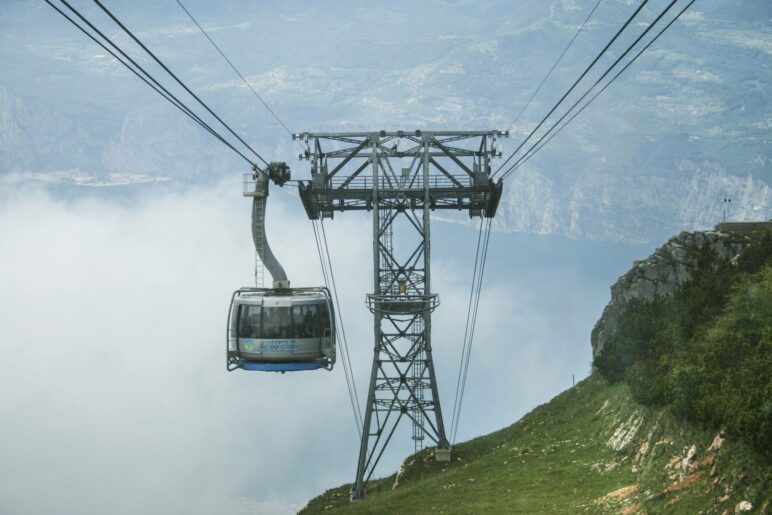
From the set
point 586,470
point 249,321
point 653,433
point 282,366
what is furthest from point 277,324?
point 653,433

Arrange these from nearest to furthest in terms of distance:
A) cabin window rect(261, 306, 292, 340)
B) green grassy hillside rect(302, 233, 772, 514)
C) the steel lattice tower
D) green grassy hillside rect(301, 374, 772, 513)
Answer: green grassy hillside rect(301, 374, 772, 513) < green grassy hillside rect(302, 233, 772, 514) < cabin window rect(261, 306, 292, 340) < the steel lattice tower

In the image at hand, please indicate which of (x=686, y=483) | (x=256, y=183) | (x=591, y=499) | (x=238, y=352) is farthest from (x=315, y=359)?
(x=686, y=483)

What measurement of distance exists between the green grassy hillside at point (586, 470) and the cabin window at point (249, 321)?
10.00 m

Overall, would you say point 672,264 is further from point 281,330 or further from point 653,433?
point 281,330

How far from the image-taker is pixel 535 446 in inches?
1704

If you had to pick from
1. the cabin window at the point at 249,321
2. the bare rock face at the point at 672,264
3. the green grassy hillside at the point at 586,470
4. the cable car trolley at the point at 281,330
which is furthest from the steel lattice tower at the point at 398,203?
the cabin window at the point at 249,321

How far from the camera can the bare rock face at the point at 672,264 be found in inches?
1905

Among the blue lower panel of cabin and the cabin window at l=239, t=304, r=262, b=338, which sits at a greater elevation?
the cabin window at l=239, t=304, r=262, b=338

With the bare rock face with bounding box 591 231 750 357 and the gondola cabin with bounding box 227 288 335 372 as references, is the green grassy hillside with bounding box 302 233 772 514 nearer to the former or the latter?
the bare rock face with bounding box 591 231 750 357

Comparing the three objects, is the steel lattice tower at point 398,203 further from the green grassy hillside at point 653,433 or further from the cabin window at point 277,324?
the cabin window at point 277,324

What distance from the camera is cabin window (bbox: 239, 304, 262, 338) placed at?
102 ft

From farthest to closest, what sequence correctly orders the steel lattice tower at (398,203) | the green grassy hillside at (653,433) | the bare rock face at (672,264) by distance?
the bare rock face at (672,264)
the steel lattice tower at (398,203)
the green grassy hillside at (653,433)

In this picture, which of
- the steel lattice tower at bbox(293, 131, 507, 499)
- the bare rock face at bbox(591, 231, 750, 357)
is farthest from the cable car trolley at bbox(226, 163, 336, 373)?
the bare rock face at bbox(591, 231, 750, 357)

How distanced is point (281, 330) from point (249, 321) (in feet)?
3.86
